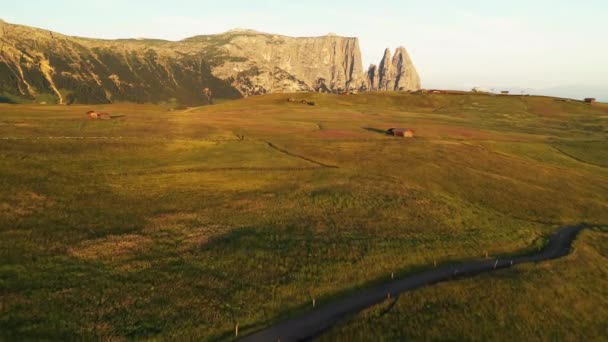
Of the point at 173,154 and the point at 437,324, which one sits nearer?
the point at 437,324

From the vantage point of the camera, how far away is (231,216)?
4350 cm

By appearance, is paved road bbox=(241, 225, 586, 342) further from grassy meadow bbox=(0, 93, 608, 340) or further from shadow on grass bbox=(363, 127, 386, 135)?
shadow on grass bbox=(363, 127, 386, 135)

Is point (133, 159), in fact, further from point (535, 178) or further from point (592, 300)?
point (535, 178)

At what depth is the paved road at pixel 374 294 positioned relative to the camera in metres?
24.3

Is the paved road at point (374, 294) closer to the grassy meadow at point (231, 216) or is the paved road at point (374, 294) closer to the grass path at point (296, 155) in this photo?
the grassy meadow at point (231, 216)

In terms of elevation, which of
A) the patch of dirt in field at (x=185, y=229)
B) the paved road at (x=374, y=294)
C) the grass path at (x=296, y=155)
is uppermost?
the grass path at (x=296, y=155)

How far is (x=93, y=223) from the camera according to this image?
38.4 meters

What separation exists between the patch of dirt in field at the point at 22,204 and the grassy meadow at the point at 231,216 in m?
0.18

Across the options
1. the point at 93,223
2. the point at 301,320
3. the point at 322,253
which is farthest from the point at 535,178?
the point at 93,223

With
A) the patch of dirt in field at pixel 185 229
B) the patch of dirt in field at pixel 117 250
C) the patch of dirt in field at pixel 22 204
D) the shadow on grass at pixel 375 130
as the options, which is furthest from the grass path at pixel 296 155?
the patch of dirt in field at pixel 22 204

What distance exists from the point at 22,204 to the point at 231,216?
21.3 metres

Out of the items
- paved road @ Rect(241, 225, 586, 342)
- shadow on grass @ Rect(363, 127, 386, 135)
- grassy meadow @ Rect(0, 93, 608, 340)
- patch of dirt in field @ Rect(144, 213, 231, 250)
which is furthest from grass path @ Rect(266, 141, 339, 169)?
shadow on grass @ Rect(363, 127, 386, 135)

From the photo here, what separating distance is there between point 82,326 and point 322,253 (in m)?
19.4

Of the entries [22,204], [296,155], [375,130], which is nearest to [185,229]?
[22,204]
